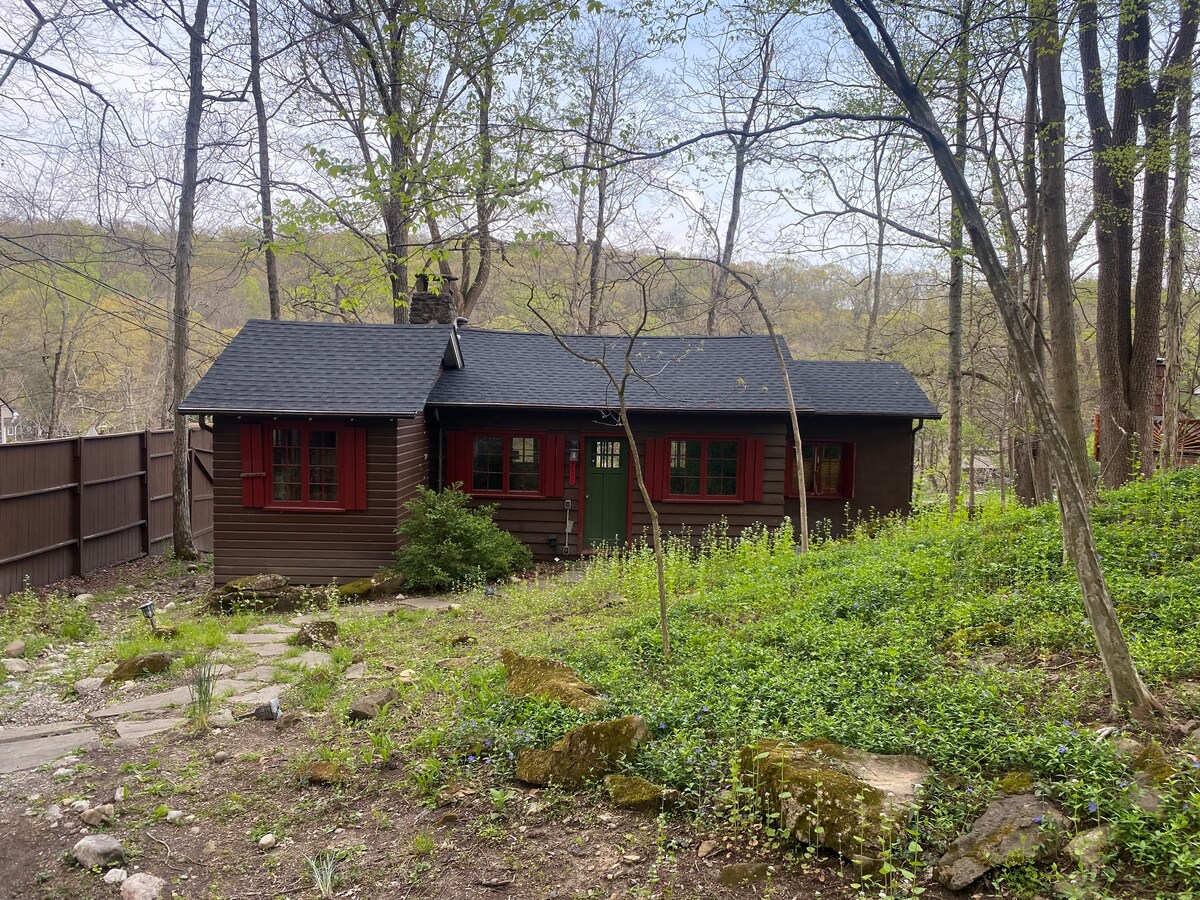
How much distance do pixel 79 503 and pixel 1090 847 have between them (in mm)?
12129

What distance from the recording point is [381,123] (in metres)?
5.57

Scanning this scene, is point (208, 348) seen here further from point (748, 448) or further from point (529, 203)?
point (529, 203)

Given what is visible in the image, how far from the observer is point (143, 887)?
10.4 feet

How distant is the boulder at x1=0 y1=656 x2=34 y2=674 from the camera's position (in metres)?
6.22

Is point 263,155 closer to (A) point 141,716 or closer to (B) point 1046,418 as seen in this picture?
(A) point 141,716

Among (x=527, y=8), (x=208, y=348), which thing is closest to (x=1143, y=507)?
(x=527, y=8)

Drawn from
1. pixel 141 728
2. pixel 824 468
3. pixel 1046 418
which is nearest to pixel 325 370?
pixel 141 728

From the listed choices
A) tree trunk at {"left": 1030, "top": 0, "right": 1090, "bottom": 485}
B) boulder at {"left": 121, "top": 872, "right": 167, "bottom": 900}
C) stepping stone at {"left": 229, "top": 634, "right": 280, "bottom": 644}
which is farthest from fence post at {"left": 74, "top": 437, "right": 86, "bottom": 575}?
tree trunk at {"left": 1030, "top": 0, "right": 1090, "bottom": 485}

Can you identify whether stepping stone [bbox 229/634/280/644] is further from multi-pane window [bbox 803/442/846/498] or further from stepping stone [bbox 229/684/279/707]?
multi-pane window [bbox 803/442/846/498]

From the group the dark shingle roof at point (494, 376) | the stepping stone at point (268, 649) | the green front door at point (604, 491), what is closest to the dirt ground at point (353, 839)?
the stepping stone at point (268, 649)

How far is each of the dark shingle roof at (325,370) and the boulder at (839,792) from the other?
26.6 feet

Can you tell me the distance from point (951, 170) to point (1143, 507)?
429 cm

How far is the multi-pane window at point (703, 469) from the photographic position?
41.1ft

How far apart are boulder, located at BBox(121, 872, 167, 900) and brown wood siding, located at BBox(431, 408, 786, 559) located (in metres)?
9.18
